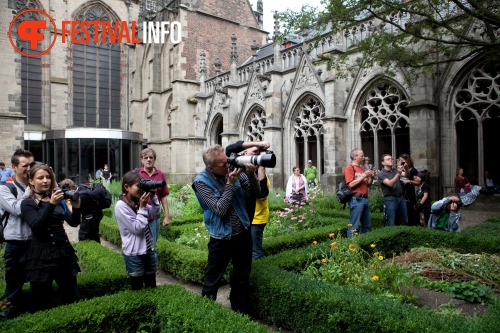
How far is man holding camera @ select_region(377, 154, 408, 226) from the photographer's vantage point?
593 cm

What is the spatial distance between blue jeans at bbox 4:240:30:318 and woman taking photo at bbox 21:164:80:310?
0.30 metres

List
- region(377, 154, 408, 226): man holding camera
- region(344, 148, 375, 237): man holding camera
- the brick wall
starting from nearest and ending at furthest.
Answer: region(344, 148, 375, 237): man holding camera < region(377, 154, 408, 226): man holding camera < the brick wall

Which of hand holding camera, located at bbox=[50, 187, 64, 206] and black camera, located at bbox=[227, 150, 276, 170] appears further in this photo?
hand holding camera, located at bbox=[50, 187, 64, 206]

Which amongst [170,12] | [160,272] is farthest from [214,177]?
[170,12]

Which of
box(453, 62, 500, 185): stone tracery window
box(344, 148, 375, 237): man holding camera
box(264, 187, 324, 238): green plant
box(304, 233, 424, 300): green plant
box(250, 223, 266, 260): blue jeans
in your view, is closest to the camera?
box(304, 233, 424, 300): green plant

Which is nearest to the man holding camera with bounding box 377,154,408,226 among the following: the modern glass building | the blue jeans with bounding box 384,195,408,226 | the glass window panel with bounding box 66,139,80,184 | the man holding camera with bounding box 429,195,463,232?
the blue jeans with bounding box 384,195,408,226

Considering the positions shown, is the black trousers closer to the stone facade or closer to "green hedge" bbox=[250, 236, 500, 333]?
"green hedge" bbox=[250, 236, 500, 333]

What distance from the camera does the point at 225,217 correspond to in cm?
320

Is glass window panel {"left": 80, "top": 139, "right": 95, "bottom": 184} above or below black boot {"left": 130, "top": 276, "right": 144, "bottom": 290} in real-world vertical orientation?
above

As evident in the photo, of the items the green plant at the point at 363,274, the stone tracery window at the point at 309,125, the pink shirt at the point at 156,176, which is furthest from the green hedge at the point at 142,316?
the stone tracery window at the point at 309,125

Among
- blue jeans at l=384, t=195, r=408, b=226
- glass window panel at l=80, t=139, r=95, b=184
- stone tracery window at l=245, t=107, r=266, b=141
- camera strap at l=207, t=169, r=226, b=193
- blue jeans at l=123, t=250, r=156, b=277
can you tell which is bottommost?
blue jeans at l=123, t=250, r=156, b=277

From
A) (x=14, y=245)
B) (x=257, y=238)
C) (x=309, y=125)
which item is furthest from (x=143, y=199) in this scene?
(x=309, y=125)

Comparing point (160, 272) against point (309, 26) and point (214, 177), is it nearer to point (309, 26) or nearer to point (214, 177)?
point (214, 177)

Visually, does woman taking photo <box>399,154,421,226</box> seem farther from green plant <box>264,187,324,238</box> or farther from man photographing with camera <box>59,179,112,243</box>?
man photographing with camera <box>59,179,112,243</box>
